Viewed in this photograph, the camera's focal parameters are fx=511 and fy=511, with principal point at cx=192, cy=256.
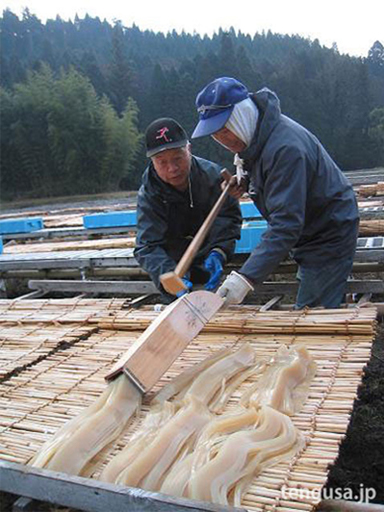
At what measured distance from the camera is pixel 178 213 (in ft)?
14.3

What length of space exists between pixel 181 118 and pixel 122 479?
51044mm

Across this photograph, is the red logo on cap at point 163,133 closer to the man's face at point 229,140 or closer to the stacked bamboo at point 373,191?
the man's face at point 229,140

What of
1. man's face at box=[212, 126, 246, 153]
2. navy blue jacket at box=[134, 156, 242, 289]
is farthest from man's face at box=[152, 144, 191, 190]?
man's face at box=[212, 126, 246, 153]

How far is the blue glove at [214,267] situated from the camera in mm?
3943

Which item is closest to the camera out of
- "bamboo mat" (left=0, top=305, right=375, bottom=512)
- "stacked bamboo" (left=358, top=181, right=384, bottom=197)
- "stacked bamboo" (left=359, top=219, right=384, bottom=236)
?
"bamboo mat" (left=0, top=305, right=375, bottom=512)

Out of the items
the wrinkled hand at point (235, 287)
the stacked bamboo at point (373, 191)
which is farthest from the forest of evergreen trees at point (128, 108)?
the wrinkled hand at point (235, 287)

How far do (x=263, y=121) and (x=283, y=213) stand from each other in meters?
0.63

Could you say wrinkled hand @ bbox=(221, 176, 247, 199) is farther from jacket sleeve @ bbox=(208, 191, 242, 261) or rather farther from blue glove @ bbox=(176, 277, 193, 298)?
blue glove @ bbox=(176, 277, 193, 298)

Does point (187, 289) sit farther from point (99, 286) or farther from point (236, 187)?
point (99, 286)

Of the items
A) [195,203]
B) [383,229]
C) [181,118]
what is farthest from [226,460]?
[181,118]

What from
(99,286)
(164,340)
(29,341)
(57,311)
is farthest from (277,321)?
(99,286)

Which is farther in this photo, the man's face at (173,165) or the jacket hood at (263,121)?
the man's face at (173,165)

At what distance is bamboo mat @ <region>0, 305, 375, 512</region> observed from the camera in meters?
1.84

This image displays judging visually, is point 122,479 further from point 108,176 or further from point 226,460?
point 108,176
